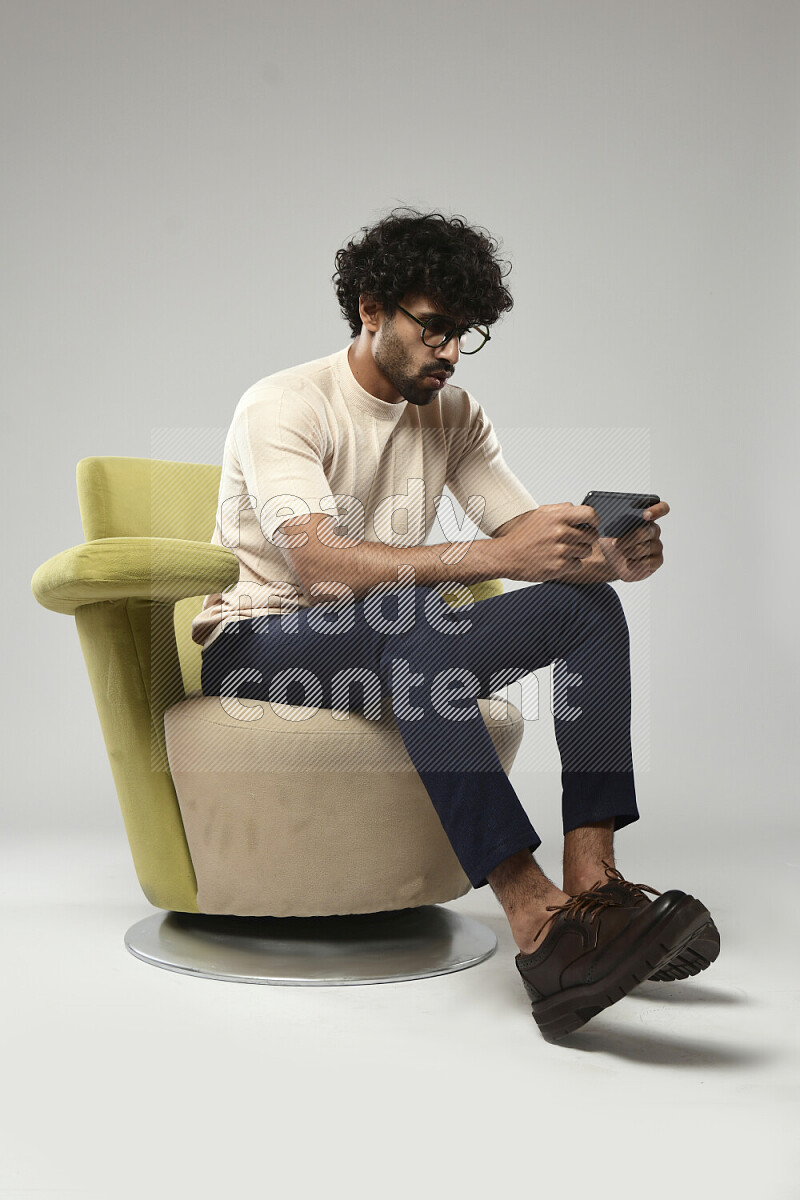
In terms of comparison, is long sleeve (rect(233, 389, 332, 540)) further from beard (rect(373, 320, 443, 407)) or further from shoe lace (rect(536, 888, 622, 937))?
shoe lace (rect(536, 888, 622, 937))

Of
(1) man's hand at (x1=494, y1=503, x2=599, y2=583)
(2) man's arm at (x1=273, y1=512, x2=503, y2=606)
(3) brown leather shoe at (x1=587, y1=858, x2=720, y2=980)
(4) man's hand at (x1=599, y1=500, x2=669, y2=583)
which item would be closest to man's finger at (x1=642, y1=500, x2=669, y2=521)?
(4) man's hand at (x1=599, y1=500, x2=669, y2=583)

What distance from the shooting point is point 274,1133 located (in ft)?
3.96

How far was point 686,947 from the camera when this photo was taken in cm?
138

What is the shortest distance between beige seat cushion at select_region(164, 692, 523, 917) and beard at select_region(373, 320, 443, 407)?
0.51 metres

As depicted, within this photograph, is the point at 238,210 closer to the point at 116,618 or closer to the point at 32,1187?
the point at 116,618

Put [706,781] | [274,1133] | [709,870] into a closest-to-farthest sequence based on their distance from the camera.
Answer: [274,1133] < [709,870] < [706,781]

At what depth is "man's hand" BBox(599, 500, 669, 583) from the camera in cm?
168

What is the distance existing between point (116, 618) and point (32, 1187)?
829mm

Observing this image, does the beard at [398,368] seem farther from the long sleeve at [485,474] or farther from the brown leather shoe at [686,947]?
the brown leather shoe at [686,947]

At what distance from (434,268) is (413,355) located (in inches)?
5.5

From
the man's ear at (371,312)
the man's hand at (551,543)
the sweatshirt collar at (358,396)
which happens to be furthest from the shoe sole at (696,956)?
the man's ear at (371,312)

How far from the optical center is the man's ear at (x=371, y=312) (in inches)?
73.9

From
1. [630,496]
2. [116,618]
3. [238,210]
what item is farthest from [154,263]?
[630,496]

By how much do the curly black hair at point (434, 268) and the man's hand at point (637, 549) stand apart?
1.40ft
